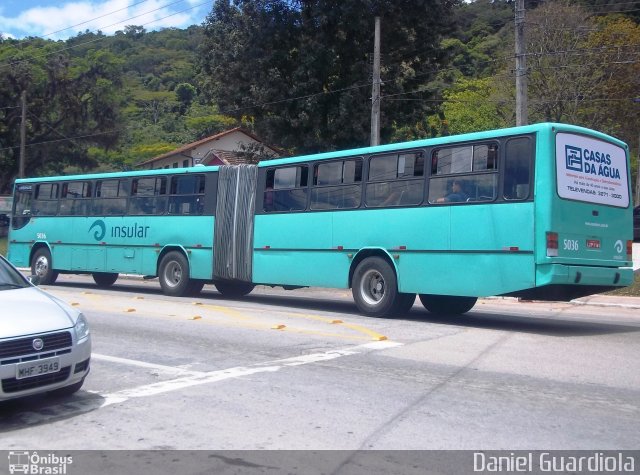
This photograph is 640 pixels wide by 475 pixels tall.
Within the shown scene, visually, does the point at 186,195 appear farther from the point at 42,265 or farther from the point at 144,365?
the point at 144,365

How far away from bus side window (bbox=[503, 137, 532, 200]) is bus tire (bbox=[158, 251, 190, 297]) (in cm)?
918

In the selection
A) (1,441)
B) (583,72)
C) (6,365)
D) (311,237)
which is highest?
(583,72)

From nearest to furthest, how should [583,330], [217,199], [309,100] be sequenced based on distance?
[583,330]
[217,199]
[309,100]

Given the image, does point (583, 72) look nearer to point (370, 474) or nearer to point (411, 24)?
point (411, 24)

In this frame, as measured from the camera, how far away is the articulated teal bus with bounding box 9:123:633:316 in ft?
39.5

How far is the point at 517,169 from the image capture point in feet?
40.0

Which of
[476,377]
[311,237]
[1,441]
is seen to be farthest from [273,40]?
[1,441]

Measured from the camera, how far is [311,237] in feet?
51.8

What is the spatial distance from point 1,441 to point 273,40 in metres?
25.8

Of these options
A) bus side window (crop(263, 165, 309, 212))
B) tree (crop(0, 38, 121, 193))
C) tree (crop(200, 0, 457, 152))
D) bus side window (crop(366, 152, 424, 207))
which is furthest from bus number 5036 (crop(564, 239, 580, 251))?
tree (crop(0, 38, 121, 193))

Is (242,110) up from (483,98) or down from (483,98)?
down

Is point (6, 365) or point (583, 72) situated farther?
point (583, 72)

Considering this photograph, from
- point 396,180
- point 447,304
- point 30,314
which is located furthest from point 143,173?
point 30,314

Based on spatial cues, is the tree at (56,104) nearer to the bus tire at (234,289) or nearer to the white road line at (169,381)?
the bus tire at (234,289)
